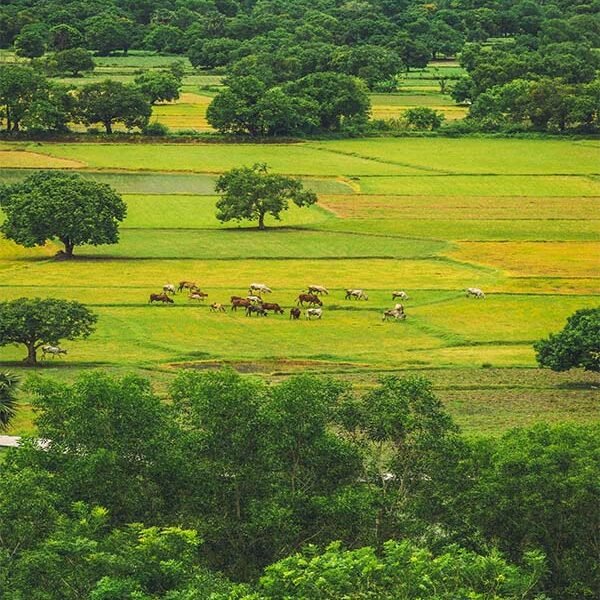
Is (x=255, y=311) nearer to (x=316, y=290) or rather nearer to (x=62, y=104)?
(x=316, y=290)

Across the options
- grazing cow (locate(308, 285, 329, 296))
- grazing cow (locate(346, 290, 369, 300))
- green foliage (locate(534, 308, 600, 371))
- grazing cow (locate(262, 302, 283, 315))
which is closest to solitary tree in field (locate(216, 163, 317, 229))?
grazing cow (locate(308, 285, 329, 296))

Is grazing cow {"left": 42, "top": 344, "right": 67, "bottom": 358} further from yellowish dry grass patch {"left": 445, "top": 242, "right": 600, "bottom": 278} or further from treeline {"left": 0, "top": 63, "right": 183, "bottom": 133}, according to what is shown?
treeline {"left": 0, "top": 63, "right": 183, "bottom": 133}

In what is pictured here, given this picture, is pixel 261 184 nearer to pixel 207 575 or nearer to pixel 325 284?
pixel 325 284

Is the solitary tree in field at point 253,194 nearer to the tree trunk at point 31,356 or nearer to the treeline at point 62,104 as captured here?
the tree trunk at point 31,356

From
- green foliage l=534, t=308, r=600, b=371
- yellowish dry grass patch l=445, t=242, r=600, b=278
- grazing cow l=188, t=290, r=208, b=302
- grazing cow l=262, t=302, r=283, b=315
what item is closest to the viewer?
green foliage l=534, t=308, r=600, b=371

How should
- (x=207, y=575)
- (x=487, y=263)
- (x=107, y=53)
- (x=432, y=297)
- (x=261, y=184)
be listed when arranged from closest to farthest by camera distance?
(x=207, y=575) → (x=432, y=297) → (x=487, y=263) → (x=261, y=184) → (x=107, y=53)

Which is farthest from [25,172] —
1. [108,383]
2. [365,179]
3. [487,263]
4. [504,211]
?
[108,383]
